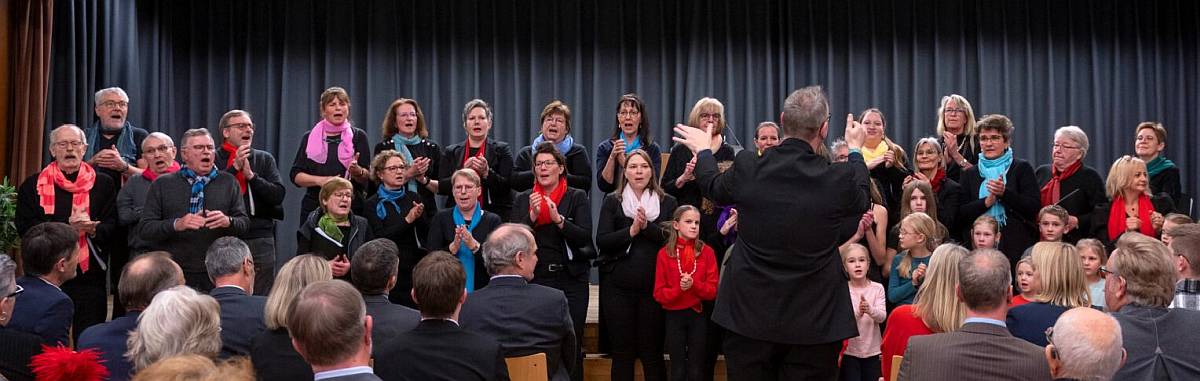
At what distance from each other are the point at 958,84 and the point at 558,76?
3422 millimetres

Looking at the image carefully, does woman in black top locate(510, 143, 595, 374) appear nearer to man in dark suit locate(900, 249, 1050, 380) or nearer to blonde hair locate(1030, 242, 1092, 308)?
blonde hair locate(1030, 242, 1092, 308)

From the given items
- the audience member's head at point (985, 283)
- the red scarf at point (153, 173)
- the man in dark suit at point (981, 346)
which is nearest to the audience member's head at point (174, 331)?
the man in dark suit at point (981, 346)

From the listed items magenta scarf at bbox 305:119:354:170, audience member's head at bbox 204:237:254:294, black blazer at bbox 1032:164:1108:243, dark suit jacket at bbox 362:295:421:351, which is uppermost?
magenta scarf at bbox 305:119:354:170

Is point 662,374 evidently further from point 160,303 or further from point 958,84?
point 958,84

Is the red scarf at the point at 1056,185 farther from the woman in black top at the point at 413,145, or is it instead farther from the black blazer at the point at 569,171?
the woman in black top at the point at 413,145

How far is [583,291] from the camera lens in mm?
5648

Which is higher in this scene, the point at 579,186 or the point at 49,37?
the point at 49,37

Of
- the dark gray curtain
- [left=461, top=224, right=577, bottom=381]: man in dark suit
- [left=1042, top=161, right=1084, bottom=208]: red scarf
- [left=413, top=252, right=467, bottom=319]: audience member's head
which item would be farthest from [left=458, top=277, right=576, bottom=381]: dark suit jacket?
the dark gray curtain

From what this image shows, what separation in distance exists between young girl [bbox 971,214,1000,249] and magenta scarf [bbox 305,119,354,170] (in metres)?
3.38

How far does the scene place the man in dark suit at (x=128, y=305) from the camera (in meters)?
3.20

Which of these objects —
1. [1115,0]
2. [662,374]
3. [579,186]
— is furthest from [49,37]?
[1115,0]

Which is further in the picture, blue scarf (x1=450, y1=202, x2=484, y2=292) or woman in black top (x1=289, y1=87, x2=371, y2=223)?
woman in black top (x1=289, y1=87, x2=371, y2=223)

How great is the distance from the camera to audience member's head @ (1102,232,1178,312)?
317 centimetres

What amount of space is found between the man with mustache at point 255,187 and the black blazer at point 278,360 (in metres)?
2.36
